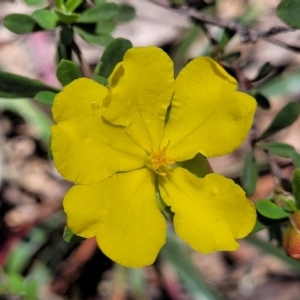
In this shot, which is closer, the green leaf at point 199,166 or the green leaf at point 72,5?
the green leaf at point 199,166

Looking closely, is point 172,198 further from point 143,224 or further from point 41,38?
point 41,38

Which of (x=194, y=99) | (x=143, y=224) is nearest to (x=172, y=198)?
(x=143, y=224)

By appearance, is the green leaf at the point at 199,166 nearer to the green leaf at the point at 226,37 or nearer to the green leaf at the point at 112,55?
the green leaf at the point at 112,55

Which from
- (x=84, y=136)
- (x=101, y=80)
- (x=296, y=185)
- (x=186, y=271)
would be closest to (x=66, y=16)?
(x=101, y=80)

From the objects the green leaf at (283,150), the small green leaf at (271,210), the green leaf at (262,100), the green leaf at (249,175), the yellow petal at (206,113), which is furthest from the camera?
the green leaf at (262,100)

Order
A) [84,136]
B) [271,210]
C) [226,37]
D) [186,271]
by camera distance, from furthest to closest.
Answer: [186,271]
[226,37]
[271,210]
[84,136]

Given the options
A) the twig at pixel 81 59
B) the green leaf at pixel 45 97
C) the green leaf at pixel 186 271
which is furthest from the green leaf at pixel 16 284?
the green leaf at pixel 45 97

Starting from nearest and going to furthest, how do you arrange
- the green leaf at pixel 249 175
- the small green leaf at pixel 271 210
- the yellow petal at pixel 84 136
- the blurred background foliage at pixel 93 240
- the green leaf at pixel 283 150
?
the yellow petal at pixel 84 136 < the small green leaf at pixel 271 210 < the green leaf at pixel 283 150 < the green leaf at pixel 249 175 < the blurred background foliage at pixel 93 240

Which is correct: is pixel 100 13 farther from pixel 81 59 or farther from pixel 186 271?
pixel 186 271
